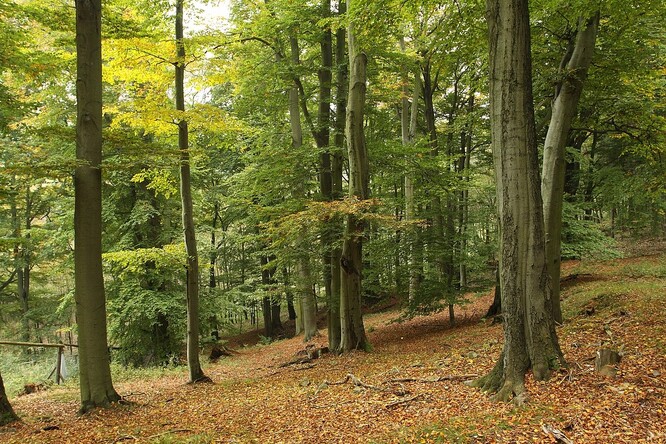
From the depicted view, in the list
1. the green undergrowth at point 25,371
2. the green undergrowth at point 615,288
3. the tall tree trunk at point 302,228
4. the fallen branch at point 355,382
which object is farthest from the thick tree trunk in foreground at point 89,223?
the green undergrowth at point 615,288

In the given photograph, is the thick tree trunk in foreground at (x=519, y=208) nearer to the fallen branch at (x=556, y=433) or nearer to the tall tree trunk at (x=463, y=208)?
the fallen branch at (x=556, y=433)

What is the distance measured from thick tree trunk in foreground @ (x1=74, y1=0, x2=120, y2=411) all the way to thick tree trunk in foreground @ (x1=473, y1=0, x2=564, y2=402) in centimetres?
613

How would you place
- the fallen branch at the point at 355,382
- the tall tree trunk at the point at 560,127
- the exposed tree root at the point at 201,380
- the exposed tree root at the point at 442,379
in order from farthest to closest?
the exposed tree root at the point at 201,380 → the tall tree trunk at the point at 560,127 → the fallen branch at the point at 355,382 → the exposed tree root at the point at 442,379

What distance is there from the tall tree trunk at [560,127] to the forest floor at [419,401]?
1.76 m

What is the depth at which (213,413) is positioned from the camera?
22.0ft

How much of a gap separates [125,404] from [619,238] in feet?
92.2

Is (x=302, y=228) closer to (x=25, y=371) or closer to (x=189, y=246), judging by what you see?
(x=189, y=246)

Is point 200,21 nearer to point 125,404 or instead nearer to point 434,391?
point 125,404

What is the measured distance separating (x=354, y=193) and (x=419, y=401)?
5319mm

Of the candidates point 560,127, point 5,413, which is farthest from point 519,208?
point 5,413

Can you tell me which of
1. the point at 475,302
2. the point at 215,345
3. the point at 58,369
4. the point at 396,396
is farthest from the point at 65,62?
the point at 475,302

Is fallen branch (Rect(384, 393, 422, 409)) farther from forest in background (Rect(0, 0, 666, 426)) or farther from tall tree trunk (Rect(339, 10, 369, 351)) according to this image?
tall tree trunk (Rect(339, 10, 369, 351))

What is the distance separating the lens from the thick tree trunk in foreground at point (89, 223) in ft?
22.6

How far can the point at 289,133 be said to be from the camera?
574 inches
